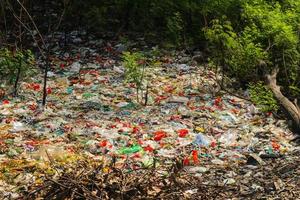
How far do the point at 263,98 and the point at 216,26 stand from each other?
3.93 feet

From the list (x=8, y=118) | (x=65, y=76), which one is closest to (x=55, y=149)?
(x=8, y=118)

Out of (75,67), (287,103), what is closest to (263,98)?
(287,103)

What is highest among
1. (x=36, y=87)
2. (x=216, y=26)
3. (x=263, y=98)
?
(x=216, y=26)

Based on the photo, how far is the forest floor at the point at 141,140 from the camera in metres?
3.39

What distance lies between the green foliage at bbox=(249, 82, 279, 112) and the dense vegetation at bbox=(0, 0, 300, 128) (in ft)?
0.08

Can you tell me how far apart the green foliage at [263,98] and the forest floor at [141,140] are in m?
0.11

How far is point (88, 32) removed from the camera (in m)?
8.36

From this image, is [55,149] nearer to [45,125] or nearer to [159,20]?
[45,125]

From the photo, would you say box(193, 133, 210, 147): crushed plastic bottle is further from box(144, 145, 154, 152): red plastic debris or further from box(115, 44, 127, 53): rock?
box(115, 44, 127, 53): rock

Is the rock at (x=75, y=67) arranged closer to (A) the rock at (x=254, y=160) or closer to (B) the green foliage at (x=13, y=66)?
(B) the green foliage at (x=13, y=66)

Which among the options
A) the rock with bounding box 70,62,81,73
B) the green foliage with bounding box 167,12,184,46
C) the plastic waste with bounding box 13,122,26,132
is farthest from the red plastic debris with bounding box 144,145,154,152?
the green foliage with bounding box 167,12,184,46

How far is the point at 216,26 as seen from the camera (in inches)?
249

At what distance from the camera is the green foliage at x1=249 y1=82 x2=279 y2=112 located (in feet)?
18.3

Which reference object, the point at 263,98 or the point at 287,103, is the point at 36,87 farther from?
the point at 287,103
